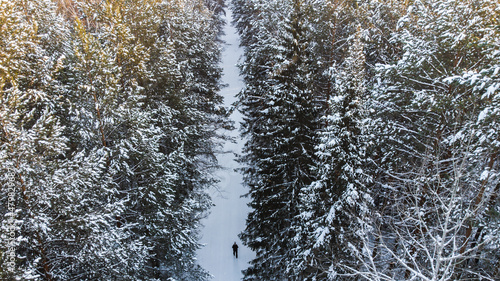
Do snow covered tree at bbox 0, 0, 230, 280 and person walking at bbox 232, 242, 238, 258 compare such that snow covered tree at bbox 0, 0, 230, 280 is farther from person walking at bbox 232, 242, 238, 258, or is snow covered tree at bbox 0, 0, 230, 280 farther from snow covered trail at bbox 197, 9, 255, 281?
person walking at bbox 232, 242, 238, 258

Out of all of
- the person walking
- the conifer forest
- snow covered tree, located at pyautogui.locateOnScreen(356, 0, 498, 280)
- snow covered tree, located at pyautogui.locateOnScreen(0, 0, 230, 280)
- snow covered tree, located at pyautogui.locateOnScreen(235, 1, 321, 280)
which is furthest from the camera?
the person walking

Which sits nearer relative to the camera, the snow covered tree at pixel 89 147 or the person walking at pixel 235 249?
the snow covered tree at pixel 89 147

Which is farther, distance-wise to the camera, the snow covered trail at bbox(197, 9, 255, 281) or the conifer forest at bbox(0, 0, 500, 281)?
the snow covered trail at bbox(197, 9, 255, 281)

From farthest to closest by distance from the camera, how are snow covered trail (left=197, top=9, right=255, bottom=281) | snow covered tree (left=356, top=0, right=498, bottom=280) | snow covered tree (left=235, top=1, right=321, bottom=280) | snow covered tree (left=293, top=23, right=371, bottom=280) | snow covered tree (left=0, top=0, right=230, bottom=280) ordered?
snow covered trail (left=197, top=9, right=255, bottom=281) → snow covered tree (left=235, top=1, right=321, bottom=280) → snow covered tree (left=293, top=23, right=371, bottom=280) → snow covered tree (left=356, top=0, right=498, bottom=280) → snow covered tree (left=0, top=0, right=230, bottom=280)

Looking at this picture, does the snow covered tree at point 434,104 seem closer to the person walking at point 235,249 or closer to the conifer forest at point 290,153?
the conifer forest at point 290,153

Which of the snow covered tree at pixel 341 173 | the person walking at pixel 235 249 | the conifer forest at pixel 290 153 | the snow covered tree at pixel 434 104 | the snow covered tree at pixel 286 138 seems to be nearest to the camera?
the conifer forest at pixel 290 153

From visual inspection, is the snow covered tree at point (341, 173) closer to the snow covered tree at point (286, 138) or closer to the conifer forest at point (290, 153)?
the conifer forest at point (290, 153)

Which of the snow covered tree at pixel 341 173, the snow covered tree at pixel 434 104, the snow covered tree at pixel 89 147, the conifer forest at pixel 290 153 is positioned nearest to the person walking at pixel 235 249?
the snow covered tree at pixel 89 147

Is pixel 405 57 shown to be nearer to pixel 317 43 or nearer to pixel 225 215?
pixel 317 43

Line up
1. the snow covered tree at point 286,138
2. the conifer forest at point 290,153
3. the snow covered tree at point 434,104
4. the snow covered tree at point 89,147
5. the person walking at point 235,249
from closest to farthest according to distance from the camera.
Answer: the conifer forest at point 290,153, the snow covered tree at point 89,147, the snow covered tree at point 434,104, the snow covered tree at point 286,138, the person walking at point 235,249

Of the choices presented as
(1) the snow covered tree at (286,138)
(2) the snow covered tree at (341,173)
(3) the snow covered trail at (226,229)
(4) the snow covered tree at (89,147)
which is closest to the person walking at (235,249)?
(3) the snow covered trail at (226,229)

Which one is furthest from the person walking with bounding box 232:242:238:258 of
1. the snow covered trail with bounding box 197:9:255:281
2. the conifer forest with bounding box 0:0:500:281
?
the conifer forest with bounding box 0:0:500:281
